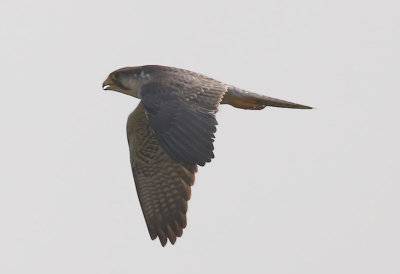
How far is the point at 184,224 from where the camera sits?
2003cm

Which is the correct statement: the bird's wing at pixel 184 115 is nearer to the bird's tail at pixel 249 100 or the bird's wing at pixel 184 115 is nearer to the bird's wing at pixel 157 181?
the bird's tail at pixel 249 100

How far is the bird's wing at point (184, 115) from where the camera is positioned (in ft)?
57.0

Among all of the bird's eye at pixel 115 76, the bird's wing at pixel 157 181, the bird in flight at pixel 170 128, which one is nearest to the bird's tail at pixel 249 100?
the bird in flight at pixel 170 128

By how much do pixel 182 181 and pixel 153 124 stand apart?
2.59 meters

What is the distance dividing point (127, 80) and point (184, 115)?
2.37 metres

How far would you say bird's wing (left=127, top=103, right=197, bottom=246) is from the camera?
65.7ft

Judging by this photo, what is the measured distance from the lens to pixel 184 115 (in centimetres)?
1780

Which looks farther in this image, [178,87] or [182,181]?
[182,181]

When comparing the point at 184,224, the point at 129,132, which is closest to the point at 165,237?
the point at 184,224

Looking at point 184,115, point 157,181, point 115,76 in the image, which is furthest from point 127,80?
point 184,115

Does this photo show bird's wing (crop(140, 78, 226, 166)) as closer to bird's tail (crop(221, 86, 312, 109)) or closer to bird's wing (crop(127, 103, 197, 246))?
bird's tail (crop(221, 86, 312, 109))

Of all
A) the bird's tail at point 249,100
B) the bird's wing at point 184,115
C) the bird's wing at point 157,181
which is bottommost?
the bird's wing at point 157,181

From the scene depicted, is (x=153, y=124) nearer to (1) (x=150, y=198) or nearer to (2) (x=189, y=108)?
(2) (x=189, y=108)

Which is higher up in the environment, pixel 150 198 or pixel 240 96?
pixel 240 96
